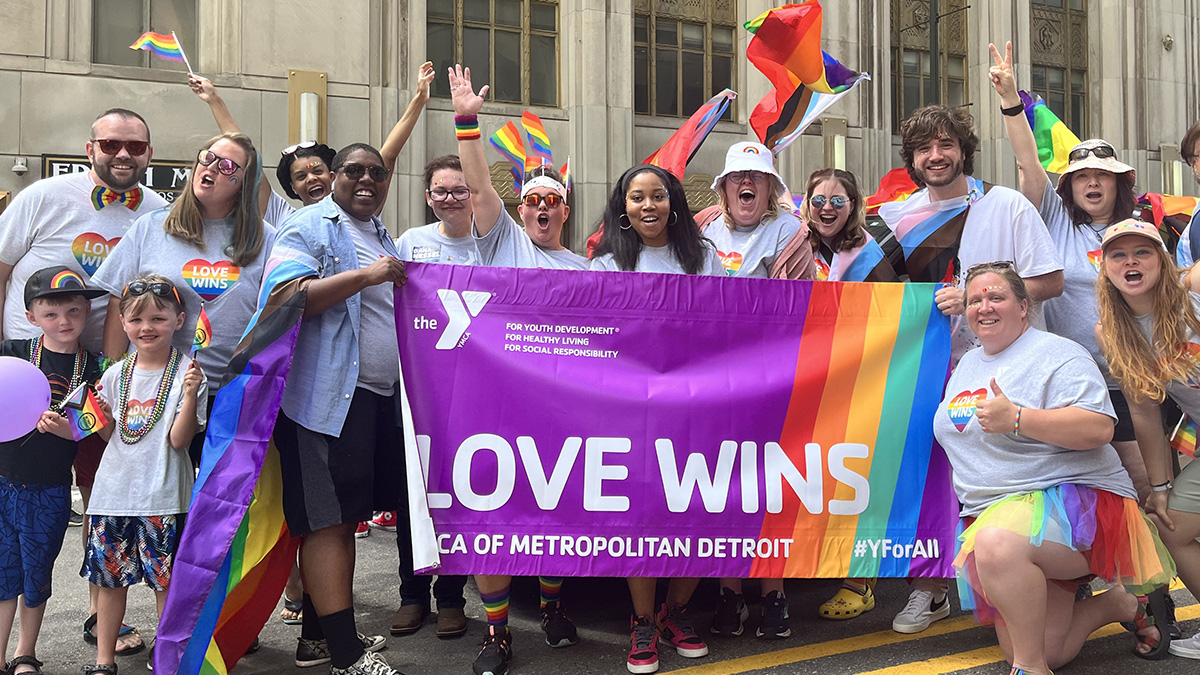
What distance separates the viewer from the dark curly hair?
4668 millimetres

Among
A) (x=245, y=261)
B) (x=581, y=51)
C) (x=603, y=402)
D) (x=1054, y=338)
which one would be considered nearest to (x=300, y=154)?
(x=245, y=261)

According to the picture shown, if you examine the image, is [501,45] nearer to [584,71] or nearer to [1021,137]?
[584,71]

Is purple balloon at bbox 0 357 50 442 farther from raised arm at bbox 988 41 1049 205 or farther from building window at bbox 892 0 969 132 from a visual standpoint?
building window at bbox 892 0 969 132

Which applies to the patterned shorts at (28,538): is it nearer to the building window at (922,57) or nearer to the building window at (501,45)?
the building window at (501,45)

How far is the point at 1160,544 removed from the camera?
3.93m

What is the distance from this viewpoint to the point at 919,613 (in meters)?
4.50

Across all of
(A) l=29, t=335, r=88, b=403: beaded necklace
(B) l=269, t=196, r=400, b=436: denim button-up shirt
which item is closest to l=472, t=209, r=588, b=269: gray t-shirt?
(B) l=269, t=196, r=400, b=436: denim button-up shirt

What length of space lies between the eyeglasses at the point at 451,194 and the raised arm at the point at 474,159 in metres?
0.19

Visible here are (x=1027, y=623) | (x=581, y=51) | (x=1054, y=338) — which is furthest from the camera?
(x=581, y=51)

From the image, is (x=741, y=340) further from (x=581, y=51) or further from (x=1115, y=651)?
(x=581, y=51)

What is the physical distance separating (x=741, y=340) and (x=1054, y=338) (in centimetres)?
123

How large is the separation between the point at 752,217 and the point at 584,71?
12201 mm

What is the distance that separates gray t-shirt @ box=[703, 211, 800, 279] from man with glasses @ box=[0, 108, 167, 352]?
2705 mm

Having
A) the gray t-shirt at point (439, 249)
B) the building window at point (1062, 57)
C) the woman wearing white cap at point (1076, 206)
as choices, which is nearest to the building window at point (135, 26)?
the gray t-shirt at point (439, 249)
